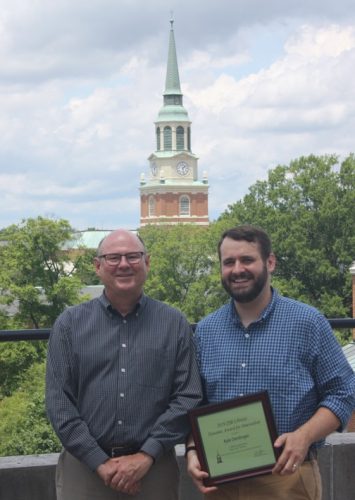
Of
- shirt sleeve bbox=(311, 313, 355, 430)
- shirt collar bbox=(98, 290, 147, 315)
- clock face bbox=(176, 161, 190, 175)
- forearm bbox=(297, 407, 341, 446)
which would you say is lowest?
forearm bbox=(297, 407, 341, 446)

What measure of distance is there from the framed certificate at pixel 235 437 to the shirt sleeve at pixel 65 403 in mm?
424

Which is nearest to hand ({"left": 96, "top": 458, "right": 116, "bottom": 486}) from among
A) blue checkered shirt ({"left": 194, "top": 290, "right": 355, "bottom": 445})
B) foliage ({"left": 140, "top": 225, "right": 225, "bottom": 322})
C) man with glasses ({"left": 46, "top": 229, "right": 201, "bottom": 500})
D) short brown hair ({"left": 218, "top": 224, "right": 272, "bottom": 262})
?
man with glasses ({"left": 46, "top": 229, "right": 201, "bottom": 500})

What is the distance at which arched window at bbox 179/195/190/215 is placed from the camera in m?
144

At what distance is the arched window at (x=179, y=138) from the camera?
496 ft

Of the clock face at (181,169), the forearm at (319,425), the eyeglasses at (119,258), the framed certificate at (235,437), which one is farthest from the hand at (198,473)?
the clock face at (181,169)

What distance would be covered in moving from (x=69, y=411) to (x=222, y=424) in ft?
2.12

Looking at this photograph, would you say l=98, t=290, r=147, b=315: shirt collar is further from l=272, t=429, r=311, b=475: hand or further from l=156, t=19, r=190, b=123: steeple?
l=156, t=19, r=190, b=123: steeple

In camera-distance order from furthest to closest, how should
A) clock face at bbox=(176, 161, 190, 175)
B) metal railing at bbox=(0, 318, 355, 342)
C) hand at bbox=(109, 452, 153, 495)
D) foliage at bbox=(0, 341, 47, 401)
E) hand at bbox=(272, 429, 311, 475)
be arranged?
clock face at bbox=(176, 161, 190, 175) → foliage at bbox=(0, 341, 47, 401) → metal railing at bbox=(0, 318, 355, 342) → hand at bbox=(109, 452, 153, 495) → hand at bbox=(272, 429, 311, 475)

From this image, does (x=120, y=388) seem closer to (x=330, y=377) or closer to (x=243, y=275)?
(x=243, y=275)

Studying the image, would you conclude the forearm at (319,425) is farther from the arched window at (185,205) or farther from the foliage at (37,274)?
the arched window at (185,205)

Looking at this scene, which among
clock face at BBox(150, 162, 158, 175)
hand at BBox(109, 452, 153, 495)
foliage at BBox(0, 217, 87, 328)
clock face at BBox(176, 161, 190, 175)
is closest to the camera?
hand at BBox(109, 452, 153, 495)

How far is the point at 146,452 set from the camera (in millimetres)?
4156

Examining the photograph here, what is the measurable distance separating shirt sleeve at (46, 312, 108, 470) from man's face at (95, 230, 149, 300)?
0.24 metres

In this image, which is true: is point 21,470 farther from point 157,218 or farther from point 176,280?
point 157,218
